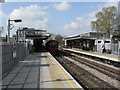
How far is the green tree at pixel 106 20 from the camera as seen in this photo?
64188mm

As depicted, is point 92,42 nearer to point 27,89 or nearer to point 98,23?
point 98,23

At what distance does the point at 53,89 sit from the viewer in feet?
27.0

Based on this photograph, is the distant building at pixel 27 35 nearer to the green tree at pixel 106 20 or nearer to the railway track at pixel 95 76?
the railway track at pixel 95 76

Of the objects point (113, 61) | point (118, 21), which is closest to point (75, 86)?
point (113, 61)

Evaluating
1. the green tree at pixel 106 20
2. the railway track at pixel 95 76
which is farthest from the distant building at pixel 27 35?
the green tree at pixel 106 20

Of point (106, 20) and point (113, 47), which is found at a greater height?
point (106, 20)

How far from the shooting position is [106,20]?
213 ft

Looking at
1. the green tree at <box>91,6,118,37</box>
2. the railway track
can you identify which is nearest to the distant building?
the railway track

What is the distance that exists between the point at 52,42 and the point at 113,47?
1433cm

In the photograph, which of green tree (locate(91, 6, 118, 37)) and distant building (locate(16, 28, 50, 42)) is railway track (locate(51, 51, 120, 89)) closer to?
distant building (locate(16, 28, 50, 42))

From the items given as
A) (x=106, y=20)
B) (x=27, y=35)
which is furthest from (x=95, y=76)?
(x=106, y=20)

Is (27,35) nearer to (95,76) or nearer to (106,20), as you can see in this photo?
(106,20)

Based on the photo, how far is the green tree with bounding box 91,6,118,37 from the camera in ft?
211

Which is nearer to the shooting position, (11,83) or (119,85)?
(11,83)
